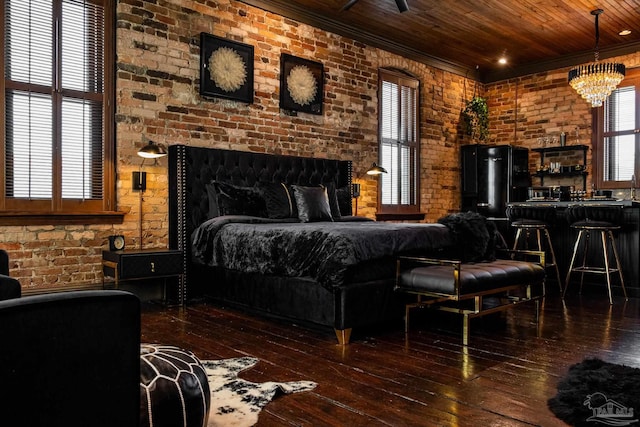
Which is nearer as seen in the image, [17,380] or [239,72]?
[17,380]

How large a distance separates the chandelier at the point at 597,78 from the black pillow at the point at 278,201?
410 cm

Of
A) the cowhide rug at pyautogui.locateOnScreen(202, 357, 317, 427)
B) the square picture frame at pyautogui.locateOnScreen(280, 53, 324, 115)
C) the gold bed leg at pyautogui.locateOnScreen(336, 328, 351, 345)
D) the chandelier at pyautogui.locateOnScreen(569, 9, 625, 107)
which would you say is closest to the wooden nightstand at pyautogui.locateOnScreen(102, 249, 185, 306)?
the cowhide rug at pyautogui.locateOnScreen(202, 357, 317, 427)

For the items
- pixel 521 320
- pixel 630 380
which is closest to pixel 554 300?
pixel 521 320

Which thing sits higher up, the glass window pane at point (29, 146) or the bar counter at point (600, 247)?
the glass window pane at point (29, 146)

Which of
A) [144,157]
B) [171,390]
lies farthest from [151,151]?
[171,390]

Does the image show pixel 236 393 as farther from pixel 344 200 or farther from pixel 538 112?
pixel 538 112

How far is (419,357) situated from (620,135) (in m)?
6.34

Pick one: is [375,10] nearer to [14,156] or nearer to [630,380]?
[14,156]

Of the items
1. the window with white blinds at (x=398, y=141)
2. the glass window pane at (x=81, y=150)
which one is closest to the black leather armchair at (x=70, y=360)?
the glass window pane at (x=81, y=150)

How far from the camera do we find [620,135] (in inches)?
301

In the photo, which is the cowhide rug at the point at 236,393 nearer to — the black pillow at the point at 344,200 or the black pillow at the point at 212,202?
the black pillow at the point at 212,202

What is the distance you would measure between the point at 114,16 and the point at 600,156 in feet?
23.1

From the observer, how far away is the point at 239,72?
225 inches

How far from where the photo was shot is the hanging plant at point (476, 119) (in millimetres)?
8695
